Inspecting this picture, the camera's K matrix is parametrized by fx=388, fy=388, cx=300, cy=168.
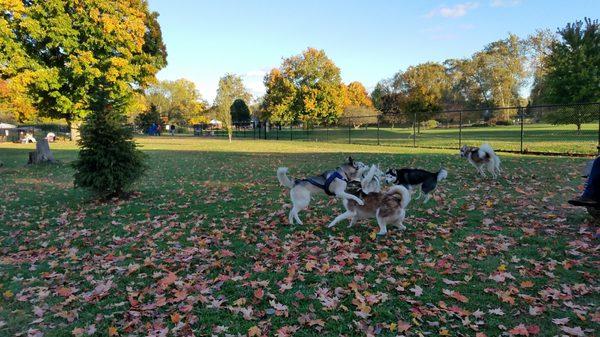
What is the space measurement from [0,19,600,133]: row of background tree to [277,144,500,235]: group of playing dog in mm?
19372

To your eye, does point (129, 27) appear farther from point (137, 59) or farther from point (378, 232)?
point (378, 232)

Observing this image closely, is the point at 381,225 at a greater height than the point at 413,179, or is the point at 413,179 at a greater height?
the point at 413,179

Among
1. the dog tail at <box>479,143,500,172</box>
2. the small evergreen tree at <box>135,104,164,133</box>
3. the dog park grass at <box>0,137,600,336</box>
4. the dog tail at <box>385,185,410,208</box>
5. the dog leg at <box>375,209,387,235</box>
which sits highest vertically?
the small evergreen tree at <box>135,104,164,133</box>

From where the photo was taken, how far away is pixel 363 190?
6152 mm

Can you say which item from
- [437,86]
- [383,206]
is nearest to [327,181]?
[383,206]

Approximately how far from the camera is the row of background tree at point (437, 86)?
28.9 meters

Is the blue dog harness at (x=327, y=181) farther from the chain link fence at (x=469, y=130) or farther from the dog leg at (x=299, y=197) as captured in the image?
the chain link fence at (x=469, y=130)

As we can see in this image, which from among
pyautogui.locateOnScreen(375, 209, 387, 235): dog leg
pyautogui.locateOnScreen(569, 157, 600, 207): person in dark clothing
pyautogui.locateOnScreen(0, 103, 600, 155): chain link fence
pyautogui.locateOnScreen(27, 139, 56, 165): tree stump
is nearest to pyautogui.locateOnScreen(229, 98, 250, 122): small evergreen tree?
pyautogui.locateOnScreen(0, 103, 600, 155): chain link fence

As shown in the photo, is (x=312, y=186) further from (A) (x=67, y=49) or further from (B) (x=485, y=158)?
(A) (x=67, y=49)

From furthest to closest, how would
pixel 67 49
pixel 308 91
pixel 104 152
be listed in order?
pixel 308 91, pixel 67 49, pixel 104 152

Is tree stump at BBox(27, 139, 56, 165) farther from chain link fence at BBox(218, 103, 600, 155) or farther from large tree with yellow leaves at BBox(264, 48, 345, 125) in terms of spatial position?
large tree with yellow leaves at BBox(264, 48, 345, 125)

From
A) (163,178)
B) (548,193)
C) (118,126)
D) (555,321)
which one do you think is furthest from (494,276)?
(163,178)

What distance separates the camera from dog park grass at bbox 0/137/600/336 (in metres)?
3.44

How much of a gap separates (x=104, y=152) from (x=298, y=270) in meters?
6.27
